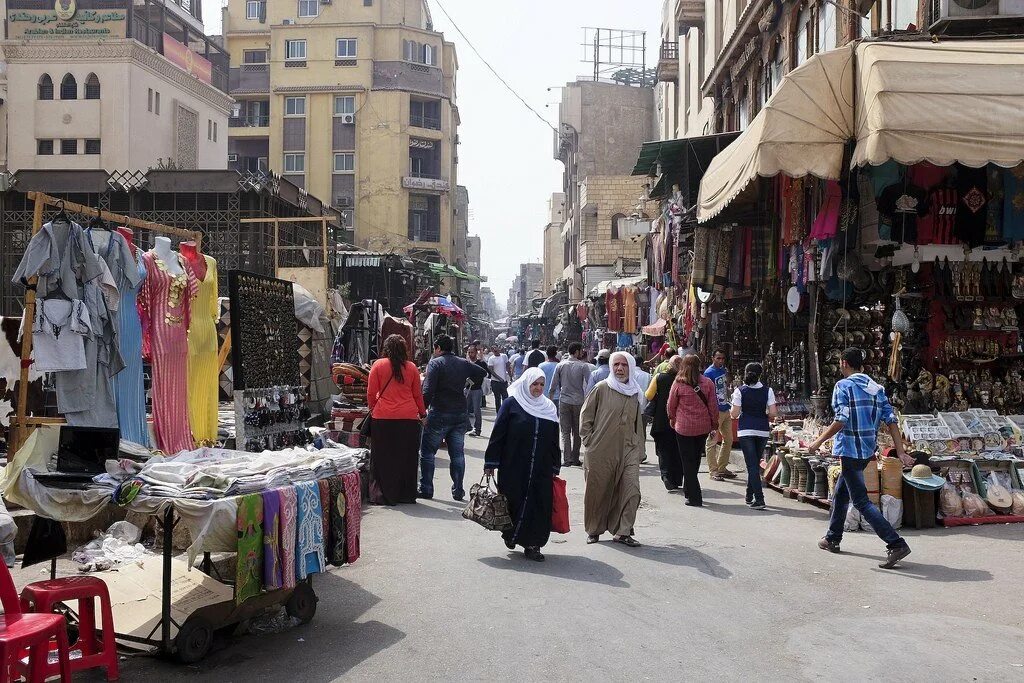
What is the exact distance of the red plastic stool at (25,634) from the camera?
12.8 ft

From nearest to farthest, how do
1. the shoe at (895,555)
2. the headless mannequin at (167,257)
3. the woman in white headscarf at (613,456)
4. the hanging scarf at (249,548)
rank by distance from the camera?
the hanging scarf at (249,548)
the shoe at (895,555)
the headless mannequin at (167,257)
the woman in white headscarf at (613,456)

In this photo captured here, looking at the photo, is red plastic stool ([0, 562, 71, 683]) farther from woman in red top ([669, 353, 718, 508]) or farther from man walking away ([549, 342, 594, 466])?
man walking away ([549, 342, 594, 466])

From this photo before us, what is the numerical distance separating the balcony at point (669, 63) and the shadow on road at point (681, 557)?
90.6 ft

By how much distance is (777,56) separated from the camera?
18938 millimetres

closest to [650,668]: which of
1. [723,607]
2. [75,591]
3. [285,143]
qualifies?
[723,607]

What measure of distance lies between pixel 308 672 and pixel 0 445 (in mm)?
4788

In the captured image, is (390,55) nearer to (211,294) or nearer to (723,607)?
(211,294)

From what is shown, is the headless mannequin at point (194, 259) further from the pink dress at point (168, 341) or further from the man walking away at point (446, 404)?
the man walking away at point (446, 404)

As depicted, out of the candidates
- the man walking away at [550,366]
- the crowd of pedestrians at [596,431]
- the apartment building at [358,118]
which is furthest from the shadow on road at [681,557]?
the apartment building at [358,118]

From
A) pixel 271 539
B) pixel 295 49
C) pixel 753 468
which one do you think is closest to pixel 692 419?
pixel 753 468

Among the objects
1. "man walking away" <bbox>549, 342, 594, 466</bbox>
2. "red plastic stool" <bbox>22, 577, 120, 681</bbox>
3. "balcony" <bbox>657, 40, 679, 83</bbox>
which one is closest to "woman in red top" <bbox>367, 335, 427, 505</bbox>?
"man walking away" <bbox>549, 342, 594, 466</bbox>

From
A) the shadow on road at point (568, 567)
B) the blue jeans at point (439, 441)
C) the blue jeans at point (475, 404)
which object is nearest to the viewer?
the shadow on road at point (568, 567)

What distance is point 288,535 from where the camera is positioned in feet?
17.4

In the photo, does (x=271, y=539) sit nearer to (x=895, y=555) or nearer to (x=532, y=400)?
(x=532, y=400)
